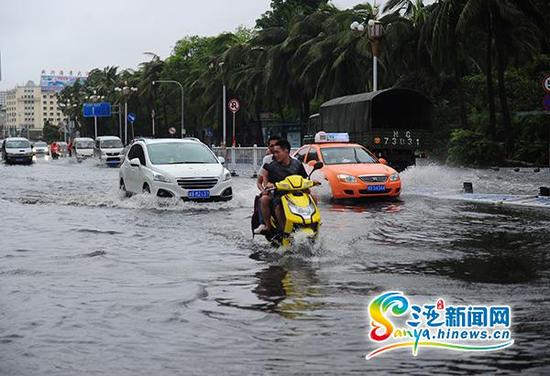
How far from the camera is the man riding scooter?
10.2m

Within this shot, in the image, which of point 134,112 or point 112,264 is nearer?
point 112,264

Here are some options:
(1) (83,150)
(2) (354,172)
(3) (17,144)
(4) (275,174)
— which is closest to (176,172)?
(2) (354,172)

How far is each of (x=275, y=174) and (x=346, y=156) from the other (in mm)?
9032

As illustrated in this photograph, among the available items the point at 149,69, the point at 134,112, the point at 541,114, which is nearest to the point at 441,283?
the point at 541,114

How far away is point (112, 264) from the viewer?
31.4 feet

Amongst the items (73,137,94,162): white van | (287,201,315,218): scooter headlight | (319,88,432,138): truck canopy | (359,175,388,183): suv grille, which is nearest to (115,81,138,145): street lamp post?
(73,137,94,162): white van

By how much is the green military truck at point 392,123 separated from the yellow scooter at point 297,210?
738 inches

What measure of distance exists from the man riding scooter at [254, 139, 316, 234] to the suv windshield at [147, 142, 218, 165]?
7.71 m

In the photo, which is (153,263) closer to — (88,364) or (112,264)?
(112,264)

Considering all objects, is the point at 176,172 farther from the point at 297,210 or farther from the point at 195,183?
the point at 297,210

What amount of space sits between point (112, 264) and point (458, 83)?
3511cm

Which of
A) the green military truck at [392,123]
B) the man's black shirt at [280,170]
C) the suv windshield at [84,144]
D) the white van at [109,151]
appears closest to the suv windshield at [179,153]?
the man's black shirt at [280,170]

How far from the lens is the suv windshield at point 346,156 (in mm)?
19062

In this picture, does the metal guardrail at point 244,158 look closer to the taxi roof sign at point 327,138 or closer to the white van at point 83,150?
the taxi roof sign at point 327,138
